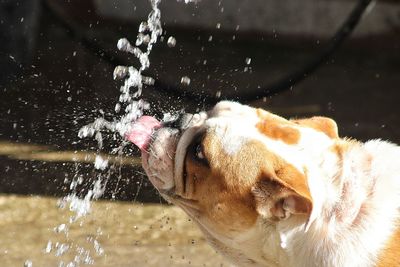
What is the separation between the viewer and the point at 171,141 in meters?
3.52

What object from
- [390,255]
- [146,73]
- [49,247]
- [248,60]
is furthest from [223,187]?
[248,60]

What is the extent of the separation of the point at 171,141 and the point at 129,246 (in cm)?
153

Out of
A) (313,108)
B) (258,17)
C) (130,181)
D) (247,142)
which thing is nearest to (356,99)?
(313,108)

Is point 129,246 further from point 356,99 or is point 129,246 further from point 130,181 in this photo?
point 356,99

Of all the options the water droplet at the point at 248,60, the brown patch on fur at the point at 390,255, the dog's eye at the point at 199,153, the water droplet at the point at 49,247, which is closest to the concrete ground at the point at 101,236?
the water droplet at the point at 49,247

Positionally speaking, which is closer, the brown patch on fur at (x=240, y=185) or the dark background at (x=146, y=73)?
the brown patch on fur at (x=240, y=185)

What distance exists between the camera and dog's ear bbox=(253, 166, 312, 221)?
10.3ft

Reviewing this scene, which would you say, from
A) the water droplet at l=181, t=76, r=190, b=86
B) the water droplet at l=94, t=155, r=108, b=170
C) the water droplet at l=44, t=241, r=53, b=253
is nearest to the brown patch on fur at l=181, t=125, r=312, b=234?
the water droplet at l=44, t=241, r=53, b=253

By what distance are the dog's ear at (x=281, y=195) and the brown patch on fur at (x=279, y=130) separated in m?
0.15

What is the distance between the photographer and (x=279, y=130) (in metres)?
3.36

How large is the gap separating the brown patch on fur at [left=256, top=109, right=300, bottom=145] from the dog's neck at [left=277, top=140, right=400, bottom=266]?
151 mm

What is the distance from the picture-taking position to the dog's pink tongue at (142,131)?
357cm

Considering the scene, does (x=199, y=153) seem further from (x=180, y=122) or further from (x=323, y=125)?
(x=323, y=125)

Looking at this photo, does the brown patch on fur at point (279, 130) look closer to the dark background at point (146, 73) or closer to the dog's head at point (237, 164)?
the dog's head at point (237, 164)
